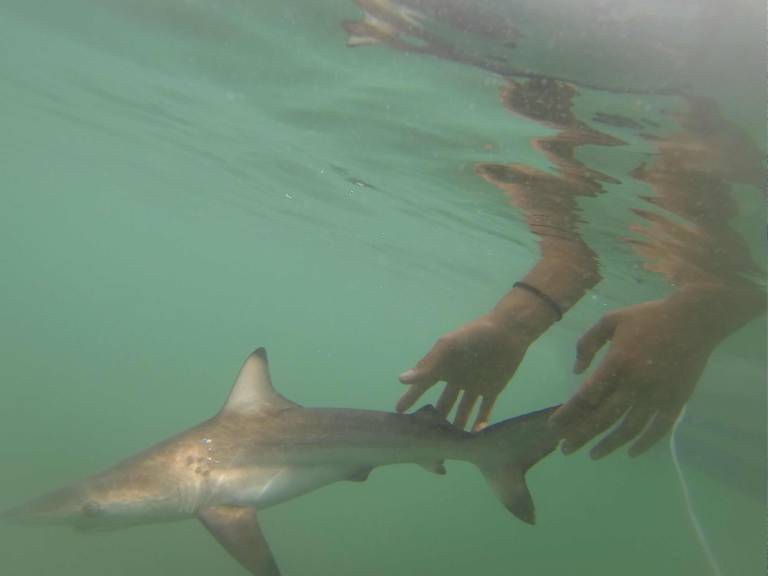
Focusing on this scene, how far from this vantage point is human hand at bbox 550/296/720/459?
402 centimetres

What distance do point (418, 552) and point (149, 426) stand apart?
14.2 meters

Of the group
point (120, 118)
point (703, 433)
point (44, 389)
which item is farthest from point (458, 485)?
point (120, 118)

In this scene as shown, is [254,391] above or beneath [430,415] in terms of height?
beneath

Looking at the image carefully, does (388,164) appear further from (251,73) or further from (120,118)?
(120,118)

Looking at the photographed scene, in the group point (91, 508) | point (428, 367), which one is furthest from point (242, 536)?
point (428, 367)

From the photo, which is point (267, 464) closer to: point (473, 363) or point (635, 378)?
point (473, 363)

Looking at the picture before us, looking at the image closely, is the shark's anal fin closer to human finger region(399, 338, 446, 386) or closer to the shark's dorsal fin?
the shark's dorsal fin

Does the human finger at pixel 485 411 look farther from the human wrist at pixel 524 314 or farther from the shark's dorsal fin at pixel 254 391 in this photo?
the shark's dorsal fin at pixel 254 391

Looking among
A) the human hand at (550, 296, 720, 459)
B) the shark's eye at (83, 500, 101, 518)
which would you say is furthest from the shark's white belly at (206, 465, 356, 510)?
the human hand at (550, 296, 720, 459)

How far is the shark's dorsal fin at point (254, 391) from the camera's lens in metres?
5.02

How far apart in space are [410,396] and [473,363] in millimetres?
655

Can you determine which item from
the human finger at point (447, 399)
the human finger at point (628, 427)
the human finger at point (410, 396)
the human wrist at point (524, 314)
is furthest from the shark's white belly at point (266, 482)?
the human finger at point (628, 427)

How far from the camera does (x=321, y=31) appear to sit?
884 centimetres

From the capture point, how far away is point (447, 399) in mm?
4816
